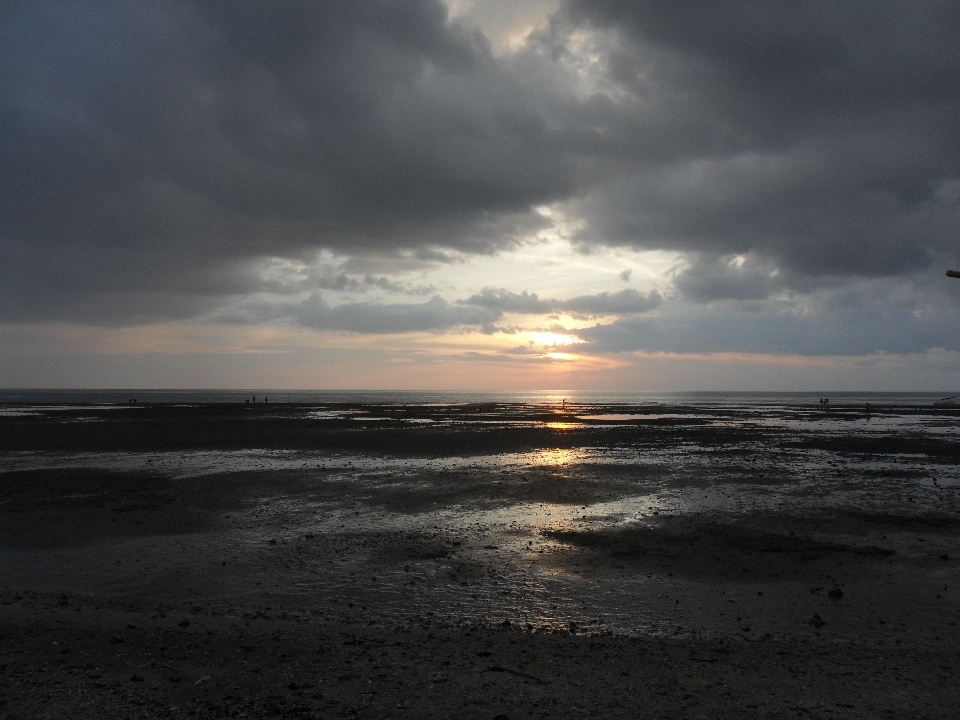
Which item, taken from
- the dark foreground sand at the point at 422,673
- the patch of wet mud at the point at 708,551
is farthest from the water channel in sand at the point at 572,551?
the dark foreground sand at the point at 422,673

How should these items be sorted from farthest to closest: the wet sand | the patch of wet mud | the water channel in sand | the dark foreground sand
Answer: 1. the patch of wet mud
2. the water channel in sand
3. the wet sand
4. the dark foreground sand

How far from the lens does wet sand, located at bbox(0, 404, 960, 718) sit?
6.88 meters

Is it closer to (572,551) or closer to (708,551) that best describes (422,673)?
(572,551)

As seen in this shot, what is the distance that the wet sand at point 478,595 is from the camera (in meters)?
6.88

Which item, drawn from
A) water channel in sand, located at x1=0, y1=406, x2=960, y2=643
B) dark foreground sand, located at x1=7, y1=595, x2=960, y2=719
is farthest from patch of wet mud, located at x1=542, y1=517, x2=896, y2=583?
dark foreground sand, located at x1=7, y1=595, x2=960, y2=719

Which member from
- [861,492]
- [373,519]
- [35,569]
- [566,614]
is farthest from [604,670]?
[861,492]

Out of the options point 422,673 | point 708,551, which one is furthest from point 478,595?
point 708,551

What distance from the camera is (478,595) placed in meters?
10.4

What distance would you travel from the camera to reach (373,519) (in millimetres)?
16750

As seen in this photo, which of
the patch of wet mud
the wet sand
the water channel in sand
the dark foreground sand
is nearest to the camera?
the dark foreground sand

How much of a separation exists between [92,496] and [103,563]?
373 inches

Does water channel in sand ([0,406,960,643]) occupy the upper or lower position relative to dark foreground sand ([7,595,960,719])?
lower

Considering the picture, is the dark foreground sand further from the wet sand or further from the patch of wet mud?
the patch of wet mud

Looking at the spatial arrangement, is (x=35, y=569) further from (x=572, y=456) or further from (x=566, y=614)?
(x=572, y=456)
